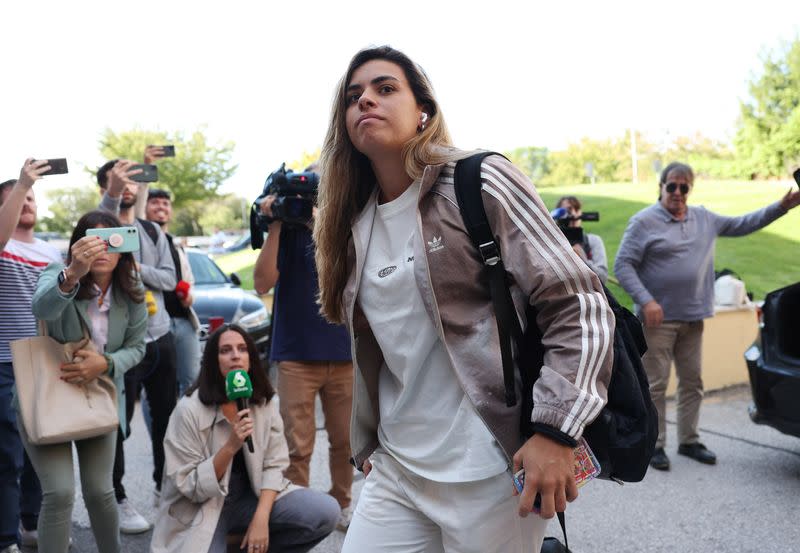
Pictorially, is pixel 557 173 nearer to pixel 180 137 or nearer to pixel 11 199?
pixel 180 137

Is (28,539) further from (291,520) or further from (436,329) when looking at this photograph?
(436,329)

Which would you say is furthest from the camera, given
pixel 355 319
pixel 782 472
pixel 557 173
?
pixel 557 173

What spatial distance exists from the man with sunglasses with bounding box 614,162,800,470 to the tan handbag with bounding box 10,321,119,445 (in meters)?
3.78

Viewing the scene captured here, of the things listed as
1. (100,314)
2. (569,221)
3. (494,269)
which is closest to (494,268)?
(494,269)

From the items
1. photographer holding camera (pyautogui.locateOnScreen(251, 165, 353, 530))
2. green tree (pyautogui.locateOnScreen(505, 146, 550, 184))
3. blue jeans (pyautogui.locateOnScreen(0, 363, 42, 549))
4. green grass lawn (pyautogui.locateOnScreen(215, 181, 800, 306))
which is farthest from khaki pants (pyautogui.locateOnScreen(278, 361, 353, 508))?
green tree (pyautogui.locateOnScreen(505, 146, 550, 184))

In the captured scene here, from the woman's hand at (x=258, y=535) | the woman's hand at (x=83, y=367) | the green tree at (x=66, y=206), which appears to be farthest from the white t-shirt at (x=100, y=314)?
the green tree at (x=66, y=206)

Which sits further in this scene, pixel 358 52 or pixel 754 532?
pixel 754 532

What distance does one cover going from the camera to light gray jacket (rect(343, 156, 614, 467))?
1.61m

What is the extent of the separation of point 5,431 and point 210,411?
1.13 metres

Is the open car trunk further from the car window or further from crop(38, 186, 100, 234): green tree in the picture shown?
crop(38, 186, 100, 234): green tree

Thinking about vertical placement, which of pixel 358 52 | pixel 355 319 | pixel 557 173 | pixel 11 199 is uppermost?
pixel 358 52

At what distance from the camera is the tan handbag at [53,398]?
11.0 ft

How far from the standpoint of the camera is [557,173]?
68625 mm

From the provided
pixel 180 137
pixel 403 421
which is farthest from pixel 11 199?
pixel 180 137
